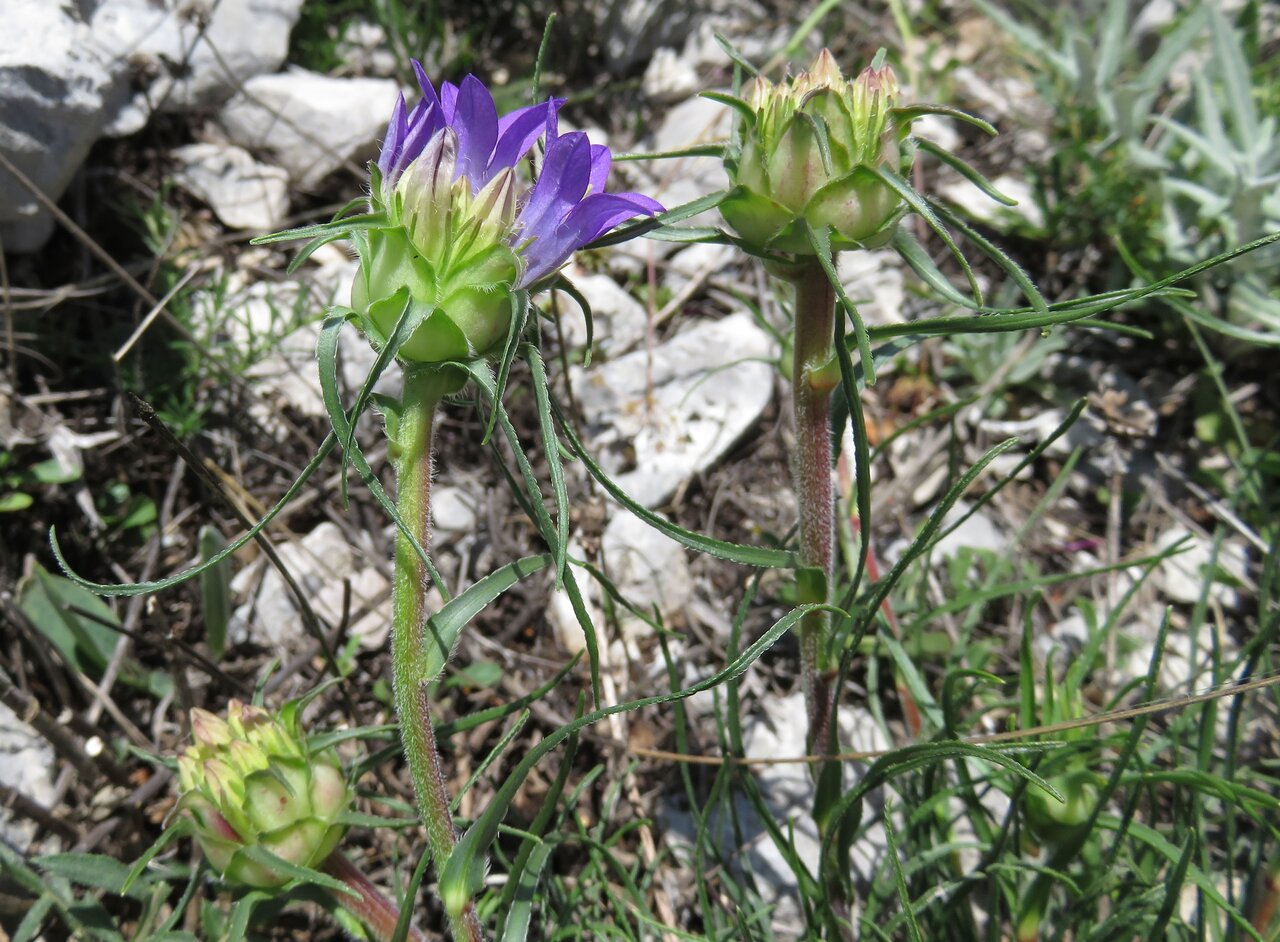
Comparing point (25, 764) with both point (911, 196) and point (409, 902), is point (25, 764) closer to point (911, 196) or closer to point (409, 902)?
point (409, 902)

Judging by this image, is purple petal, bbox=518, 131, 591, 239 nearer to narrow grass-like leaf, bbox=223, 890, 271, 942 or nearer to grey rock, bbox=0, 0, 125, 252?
narrow grass-like leaf, bbox=223, 890, 271, 942

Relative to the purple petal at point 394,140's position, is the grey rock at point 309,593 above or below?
below

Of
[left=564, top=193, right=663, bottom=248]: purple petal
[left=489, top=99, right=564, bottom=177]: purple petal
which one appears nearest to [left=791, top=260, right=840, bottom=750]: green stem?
[left=564, top=193, right=663, bottom=248]: purple petal

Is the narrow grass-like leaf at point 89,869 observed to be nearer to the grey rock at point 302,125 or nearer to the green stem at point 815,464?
the green stem at point 815,464

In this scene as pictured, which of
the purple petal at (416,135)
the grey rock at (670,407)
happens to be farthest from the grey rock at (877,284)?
the purple petal at (416,135)

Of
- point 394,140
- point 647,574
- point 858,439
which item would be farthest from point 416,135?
point 647,574

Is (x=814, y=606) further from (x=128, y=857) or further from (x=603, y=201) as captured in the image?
(x=128, y=857)
